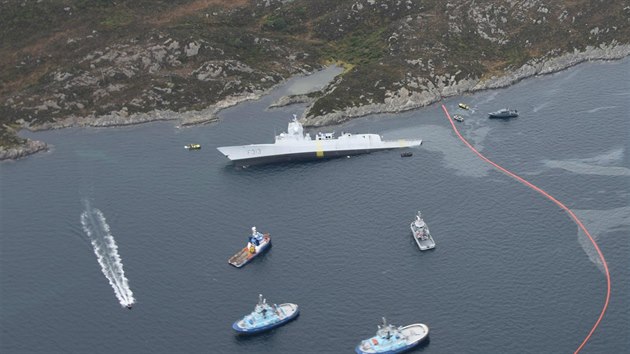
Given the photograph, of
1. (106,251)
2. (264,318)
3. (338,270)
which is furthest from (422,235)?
(106,251)

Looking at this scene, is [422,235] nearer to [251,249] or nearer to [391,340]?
[391,340]

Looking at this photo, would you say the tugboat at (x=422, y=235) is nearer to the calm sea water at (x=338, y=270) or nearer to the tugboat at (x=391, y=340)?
the calm sea water at (x=338, y=270)

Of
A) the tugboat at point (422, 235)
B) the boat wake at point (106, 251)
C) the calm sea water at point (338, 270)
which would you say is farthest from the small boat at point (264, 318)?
the tugboat at point (422, 235)

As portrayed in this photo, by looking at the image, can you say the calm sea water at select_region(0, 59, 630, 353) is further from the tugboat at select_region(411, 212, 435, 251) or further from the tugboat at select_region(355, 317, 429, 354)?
the tugboat at select_region(355, 317, 429, 354)

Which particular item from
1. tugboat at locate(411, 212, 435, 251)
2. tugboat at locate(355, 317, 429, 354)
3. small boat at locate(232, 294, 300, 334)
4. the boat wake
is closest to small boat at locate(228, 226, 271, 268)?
small boat at locate(232, 294, 300, 334)

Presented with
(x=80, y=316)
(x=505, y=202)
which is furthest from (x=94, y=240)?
(x=505, y=202)

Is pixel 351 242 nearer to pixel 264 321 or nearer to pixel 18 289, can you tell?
pixel 264 321
